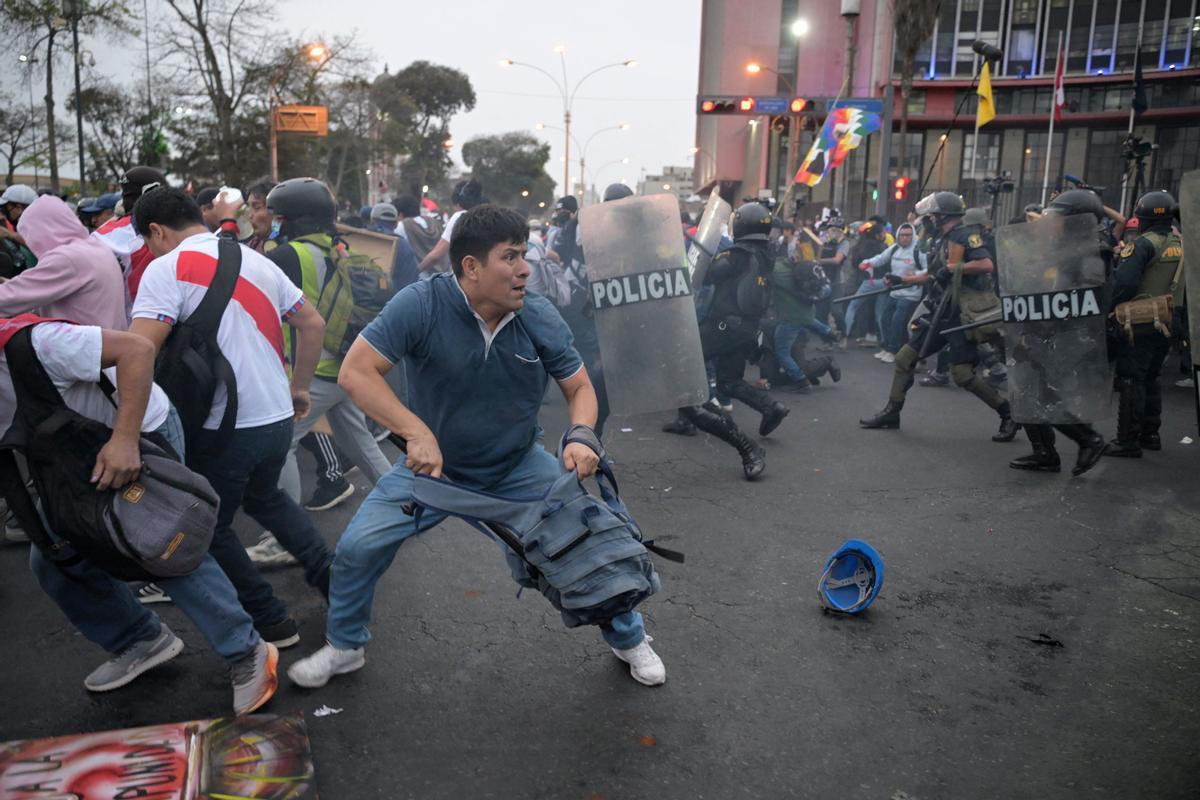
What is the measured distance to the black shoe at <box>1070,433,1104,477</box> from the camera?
6.52 m

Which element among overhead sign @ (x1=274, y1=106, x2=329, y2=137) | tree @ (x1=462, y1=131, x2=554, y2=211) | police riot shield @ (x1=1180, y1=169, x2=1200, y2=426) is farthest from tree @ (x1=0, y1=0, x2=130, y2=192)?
tree @ (x1=462, y1=131, x2=554, y2=211)

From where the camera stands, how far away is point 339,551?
329 cm

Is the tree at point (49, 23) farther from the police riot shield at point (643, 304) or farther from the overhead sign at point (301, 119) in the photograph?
the police riot shield at point (643, 304)

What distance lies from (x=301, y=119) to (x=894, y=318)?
25.9 metres

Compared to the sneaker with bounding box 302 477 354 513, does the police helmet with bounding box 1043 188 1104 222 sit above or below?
above

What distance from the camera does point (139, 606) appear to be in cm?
353

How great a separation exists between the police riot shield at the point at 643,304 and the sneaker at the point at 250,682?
3.43 metres

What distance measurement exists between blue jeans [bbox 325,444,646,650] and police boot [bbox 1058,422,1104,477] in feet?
13.9

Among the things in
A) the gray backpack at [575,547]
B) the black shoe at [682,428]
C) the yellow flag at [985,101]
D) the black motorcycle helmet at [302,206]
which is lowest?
the black shoe at [682,428]

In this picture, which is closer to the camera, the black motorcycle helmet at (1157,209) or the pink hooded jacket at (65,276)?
the pink hooded jacket at (65,276)

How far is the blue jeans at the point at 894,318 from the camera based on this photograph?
470 inches

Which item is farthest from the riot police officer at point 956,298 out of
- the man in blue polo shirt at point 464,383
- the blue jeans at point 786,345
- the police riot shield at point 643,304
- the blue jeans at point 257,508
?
Answer: the blue jeans at point 257,508

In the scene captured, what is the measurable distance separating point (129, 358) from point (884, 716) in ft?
8.78

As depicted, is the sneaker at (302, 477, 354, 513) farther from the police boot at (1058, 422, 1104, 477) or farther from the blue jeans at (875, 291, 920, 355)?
the blue jeans at (875, 291, 920, 355)
